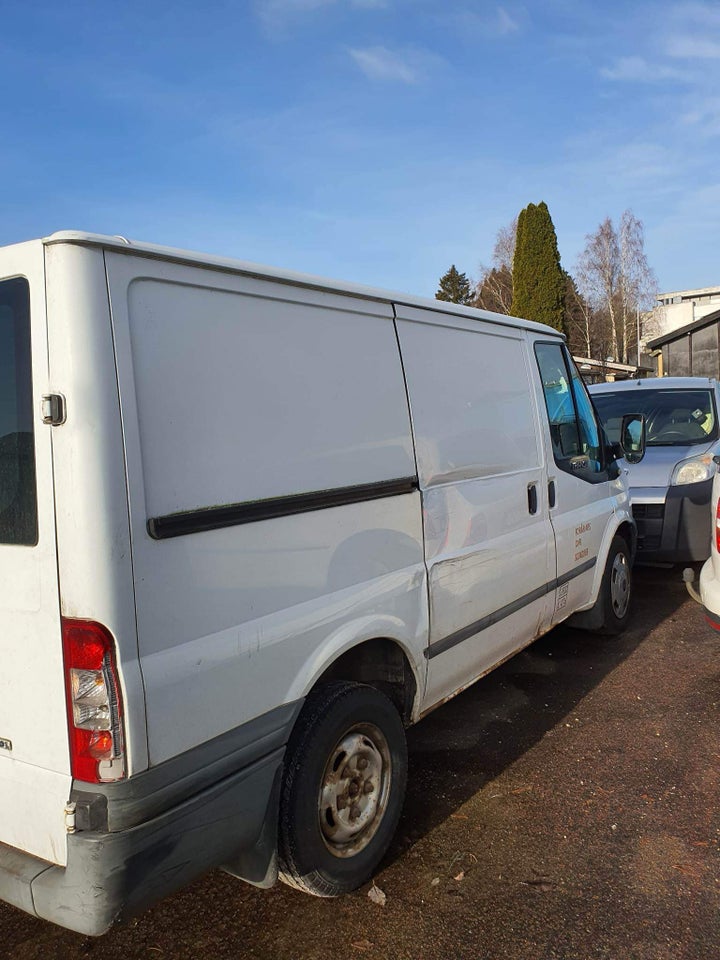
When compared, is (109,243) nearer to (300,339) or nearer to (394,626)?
(300,339)

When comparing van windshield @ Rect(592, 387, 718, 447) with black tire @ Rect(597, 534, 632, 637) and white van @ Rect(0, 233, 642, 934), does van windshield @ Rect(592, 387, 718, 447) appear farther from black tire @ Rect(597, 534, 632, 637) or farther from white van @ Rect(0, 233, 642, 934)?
white van @ Rect(0, 233, 642, 934)

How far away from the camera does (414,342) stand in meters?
3.10

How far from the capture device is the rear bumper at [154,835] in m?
1.88

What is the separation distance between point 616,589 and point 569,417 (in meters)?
1.49

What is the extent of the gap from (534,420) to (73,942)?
315cm

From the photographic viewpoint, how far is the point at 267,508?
2.28 meters

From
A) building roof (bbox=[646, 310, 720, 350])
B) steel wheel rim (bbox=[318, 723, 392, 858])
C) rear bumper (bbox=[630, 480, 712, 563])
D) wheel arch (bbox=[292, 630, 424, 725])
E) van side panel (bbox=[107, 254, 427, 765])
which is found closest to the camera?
van side panel (bbox=[107, 254, 427, 765])

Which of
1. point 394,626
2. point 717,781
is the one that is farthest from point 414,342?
point 717,781

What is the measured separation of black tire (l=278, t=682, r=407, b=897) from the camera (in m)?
2.42

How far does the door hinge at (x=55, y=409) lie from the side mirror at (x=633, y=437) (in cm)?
425

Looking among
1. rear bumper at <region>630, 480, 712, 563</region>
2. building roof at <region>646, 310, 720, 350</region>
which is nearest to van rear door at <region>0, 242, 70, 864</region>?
rear bumper at <region>630, 480, 712, 563</region>

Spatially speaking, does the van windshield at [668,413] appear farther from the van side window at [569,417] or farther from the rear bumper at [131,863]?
the rear bumper at [131,863]

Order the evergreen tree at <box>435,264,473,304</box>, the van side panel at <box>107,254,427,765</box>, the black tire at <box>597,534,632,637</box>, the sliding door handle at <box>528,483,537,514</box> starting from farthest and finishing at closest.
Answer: the evergreen tree at <box>435,264,473,304</box>, the black tire at <box>597,534,632,637</box>, the sliding door handle at <box>528,483,537,514</box>, the van side panel at <box>107,254,427,765</box>

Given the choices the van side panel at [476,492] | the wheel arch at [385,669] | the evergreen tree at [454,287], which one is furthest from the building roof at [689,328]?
the evergreen tree at [454,287]
